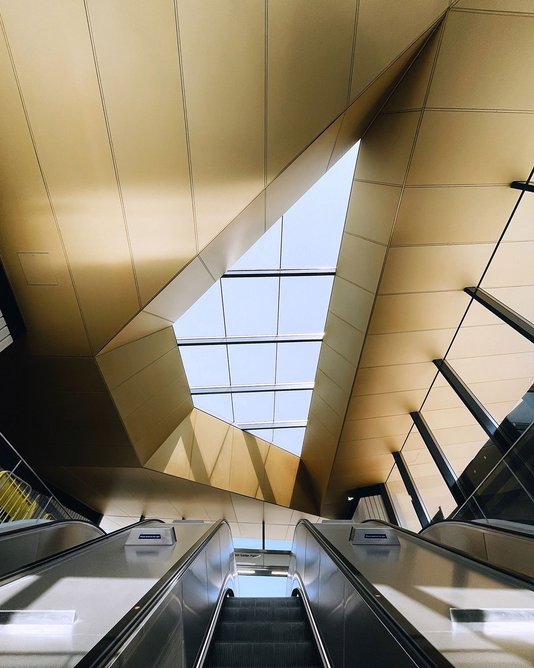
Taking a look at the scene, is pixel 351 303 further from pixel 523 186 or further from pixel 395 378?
pixel 523 186

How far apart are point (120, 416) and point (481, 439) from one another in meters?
8.40

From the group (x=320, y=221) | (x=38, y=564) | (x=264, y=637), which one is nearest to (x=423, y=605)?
(x=264, y=637)

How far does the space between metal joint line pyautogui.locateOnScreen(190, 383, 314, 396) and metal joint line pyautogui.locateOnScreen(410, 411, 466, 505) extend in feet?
12.0

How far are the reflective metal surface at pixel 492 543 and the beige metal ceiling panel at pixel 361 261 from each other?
4.35 m

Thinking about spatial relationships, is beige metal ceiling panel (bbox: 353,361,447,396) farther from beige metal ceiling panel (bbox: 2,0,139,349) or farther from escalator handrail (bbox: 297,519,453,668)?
escalator handrail (bbox: 297,519,453,668)

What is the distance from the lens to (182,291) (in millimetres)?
6586

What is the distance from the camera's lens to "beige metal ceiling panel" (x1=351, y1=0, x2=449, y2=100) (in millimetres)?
3943

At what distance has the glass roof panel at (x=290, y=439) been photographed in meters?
14.7

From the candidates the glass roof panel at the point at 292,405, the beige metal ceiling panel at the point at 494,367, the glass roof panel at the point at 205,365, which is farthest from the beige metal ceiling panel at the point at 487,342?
the glass roof panel at the point at 205,365

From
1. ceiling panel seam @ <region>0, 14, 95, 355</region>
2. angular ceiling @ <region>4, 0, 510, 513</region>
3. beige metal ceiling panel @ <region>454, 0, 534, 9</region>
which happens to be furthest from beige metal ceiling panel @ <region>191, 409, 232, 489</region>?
beige metal ceiling panel @ <region>454, 0, 534, 9</region>

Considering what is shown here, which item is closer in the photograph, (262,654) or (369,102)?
(262,654)

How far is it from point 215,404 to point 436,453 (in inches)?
298

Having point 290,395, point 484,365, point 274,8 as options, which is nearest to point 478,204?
point 484,365

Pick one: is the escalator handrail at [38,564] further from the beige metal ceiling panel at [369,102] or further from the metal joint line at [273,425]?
the metal joint line at [273,425]
